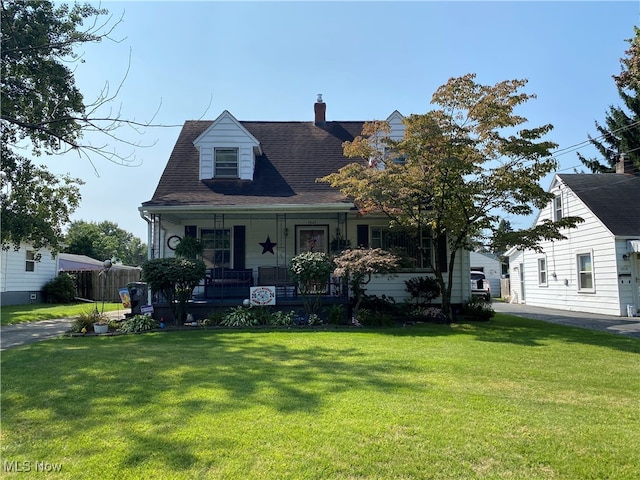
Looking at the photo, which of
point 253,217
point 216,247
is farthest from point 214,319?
point 253,217

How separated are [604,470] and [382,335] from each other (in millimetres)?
6658

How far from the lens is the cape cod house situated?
41.5 ft

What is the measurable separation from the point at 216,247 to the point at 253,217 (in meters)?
1.61

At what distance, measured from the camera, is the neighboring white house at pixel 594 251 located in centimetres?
1477

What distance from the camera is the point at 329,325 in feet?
36.6

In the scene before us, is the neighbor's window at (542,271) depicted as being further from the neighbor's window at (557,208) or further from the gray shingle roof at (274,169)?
the gray shingle roof at (274,169)

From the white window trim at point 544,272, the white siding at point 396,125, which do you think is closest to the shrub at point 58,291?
the white siding at point 396,125

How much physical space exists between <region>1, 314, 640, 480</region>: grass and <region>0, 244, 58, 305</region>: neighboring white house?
15.3 meters

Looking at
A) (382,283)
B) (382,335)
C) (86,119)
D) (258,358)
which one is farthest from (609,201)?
(86,119)

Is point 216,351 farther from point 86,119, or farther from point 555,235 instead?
point 555,235

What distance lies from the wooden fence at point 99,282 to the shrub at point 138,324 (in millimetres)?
15670

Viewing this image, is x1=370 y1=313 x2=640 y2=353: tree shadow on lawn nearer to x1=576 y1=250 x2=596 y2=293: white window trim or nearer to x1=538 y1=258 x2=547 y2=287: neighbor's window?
x1=576 y1=250 x2=596 y2=293: white window trim

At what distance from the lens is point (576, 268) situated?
1733 cm

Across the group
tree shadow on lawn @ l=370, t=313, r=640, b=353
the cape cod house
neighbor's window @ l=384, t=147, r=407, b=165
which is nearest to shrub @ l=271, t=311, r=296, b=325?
the cape cod house
